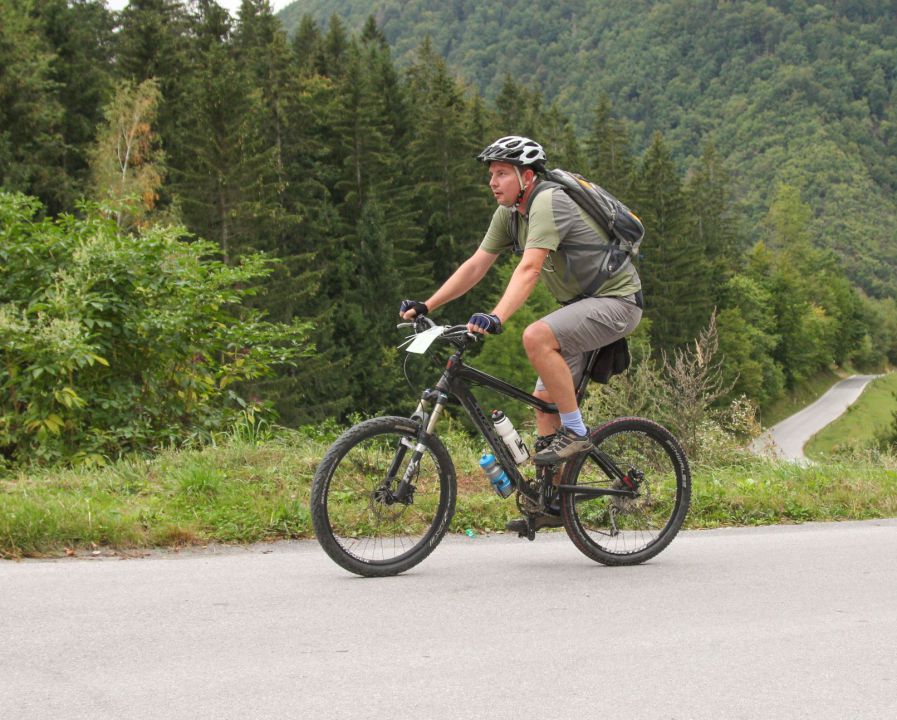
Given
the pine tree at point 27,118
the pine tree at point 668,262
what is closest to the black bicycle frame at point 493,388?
the pine tree at point 27,118

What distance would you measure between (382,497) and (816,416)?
277ft

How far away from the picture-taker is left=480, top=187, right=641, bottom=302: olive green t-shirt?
16.5ft

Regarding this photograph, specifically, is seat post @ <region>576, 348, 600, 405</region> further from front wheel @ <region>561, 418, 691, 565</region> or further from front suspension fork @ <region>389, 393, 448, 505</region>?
front suspension fork @ <region>389, 393, 448, 505</region>

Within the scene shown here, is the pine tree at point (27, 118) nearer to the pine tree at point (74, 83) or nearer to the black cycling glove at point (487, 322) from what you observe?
the pine tree at point (74, 83)

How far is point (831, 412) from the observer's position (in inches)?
3359

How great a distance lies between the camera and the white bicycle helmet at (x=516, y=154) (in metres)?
5.11

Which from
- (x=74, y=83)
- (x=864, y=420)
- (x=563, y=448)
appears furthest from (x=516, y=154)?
(x=864, y=420)

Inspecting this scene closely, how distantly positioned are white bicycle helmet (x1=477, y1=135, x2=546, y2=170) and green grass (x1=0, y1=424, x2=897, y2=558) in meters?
2.30

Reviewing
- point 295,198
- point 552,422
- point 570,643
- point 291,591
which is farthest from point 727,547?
point 295,198

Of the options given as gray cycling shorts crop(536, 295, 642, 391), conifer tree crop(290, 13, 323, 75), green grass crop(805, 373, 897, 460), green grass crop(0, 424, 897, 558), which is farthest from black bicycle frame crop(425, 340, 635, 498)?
conifer tree crop(290, 13, 323, 75)

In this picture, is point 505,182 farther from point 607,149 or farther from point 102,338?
point 607,149

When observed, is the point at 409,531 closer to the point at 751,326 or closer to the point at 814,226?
the point at 751,326

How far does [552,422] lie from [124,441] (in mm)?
3717

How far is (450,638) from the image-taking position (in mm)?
3895
